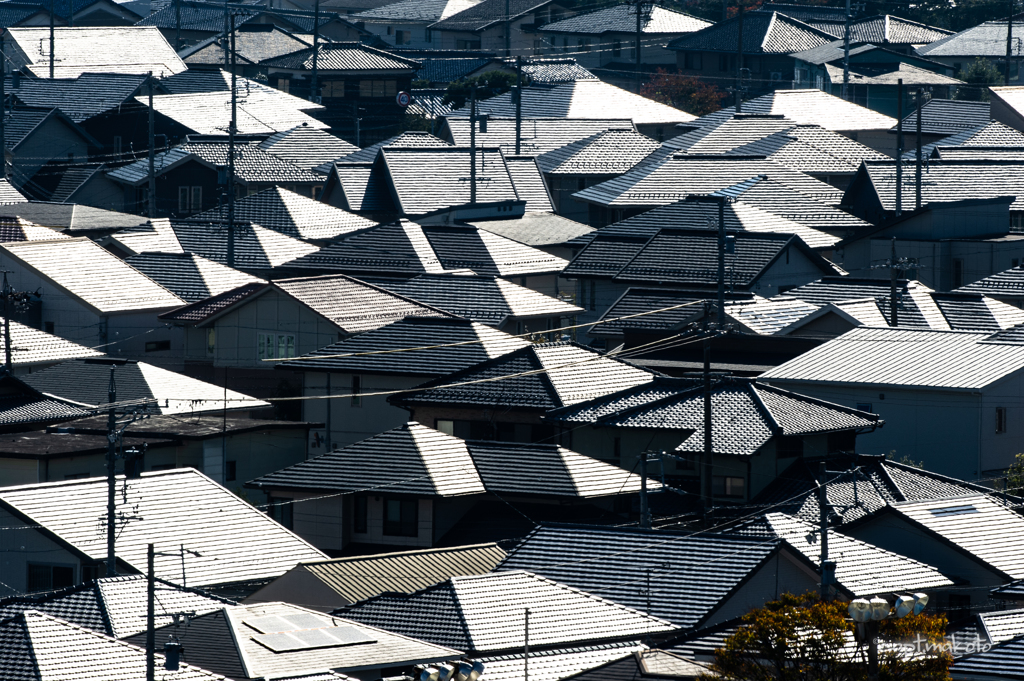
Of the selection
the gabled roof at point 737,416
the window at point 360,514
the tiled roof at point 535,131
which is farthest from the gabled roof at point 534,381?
the tiled roof at point 535,131

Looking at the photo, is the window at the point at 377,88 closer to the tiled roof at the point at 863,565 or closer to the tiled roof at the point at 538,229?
the tiled roof at the point at 538,229

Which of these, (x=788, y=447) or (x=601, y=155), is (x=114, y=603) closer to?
(x=788, y=447)

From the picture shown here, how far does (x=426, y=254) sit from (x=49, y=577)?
24677 mm

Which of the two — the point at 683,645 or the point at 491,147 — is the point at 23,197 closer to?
the point at 491,147

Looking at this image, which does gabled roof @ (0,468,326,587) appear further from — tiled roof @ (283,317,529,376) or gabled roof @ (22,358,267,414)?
tiled roof @ (283,317,529,376)

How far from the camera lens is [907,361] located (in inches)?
1577

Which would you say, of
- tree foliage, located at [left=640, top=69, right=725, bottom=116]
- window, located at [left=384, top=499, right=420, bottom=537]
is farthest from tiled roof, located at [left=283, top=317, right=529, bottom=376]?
tree foliage, located at [left=640, top=69, right=725, bottom=116]

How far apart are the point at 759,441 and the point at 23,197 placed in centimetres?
3727

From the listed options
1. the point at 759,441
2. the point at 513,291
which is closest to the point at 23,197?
the point at 513,291

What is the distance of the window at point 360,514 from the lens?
114 ft

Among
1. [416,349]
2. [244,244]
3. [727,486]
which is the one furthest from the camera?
[244,244]

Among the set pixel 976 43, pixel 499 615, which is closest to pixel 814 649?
pixel 499 615

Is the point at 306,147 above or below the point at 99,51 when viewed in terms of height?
below

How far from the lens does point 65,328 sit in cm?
4888
